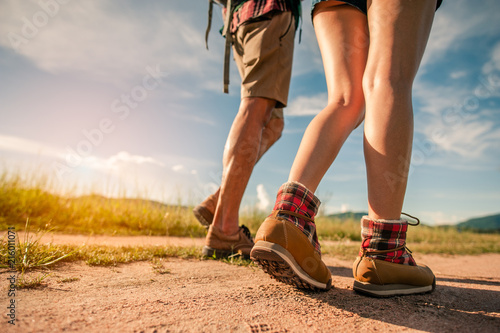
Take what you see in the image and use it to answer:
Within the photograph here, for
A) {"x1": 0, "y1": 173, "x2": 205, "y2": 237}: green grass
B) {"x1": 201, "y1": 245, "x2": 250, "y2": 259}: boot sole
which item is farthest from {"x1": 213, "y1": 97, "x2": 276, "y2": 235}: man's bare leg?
{"x1": 0, "y1": 173, "x2": 205, "y2": 237}: green grass

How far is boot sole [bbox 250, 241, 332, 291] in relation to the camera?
1229mm

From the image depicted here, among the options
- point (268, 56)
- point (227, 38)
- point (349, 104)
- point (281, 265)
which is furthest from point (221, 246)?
point (227, 38)

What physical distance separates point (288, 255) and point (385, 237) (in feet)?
1.51

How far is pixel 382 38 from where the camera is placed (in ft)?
4.70

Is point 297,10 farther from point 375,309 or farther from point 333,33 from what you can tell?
point 375,309

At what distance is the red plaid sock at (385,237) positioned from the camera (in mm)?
1350

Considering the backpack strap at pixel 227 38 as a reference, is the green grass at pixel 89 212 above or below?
below

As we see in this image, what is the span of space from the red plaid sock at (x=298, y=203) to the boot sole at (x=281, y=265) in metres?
0.15

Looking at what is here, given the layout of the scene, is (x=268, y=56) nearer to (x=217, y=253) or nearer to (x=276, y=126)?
(x=276, y=126)

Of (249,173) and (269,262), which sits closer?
(269,262)

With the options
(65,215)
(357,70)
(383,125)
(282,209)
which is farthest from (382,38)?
(65,215)

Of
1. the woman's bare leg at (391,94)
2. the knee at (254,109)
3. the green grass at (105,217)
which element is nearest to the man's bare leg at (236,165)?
the knee at (254,109)

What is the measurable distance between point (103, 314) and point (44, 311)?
0.62ft

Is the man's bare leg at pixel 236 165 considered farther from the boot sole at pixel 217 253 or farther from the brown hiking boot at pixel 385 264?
the brown hiking boot at pixel 385 264
